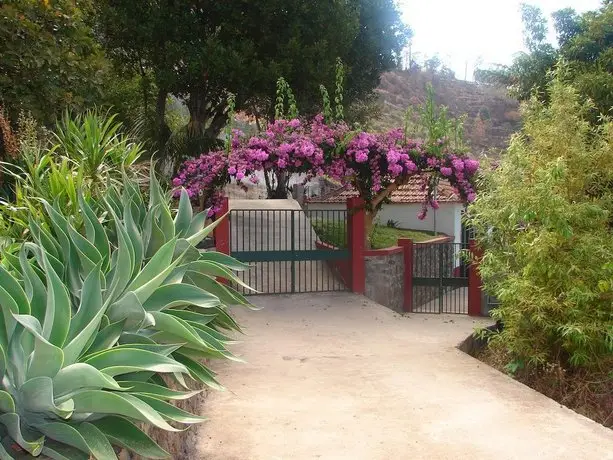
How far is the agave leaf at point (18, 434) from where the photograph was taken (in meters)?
1.92

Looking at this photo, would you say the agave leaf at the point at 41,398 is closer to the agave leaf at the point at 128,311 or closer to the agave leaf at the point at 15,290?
the agave leaf at the point at 15,290

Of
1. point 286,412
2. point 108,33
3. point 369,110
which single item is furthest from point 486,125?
point 286,412

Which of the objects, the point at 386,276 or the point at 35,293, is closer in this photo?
the point at 35,293

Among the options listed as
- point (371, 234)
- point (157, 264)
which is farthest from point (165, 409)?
point (371, 234)

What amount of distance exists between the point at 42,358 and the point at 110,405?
0.90 feet

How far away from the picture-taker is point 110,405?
2.05 meters

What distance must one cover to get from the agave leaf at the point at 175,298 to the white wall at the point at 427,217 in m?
19.1

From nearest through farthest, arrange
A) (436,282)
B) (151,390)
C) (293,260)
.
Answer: (151,390) → (293,260) → (436,282)

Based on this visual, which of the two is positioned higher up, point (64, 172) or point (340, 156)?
point (340, 156)

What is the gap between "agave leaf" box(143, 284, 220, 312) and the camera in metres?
3.13

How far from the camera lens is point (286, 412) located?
205 inches

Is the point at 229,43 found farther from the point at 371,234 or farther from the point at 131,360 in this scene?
the point at 131,360

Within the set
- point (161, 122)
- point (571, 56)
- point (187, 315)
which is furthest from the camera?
point (161, 122)

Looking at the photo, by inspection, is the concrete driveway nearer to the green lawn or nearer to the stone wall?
the stone wall
